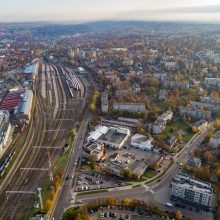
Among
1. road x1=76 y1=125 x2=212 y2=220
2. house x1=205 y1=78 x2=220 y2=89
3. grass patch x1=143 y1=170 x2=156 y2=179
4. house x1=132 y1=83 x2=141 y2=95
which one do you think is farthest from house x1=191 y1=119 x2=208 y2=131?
house x1=205 y1=78 x2=220 y2=89

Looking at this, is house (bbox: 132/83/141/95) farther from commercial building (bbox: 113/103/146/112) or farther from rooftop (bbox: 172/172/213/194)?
rooftop (bbox: 172/172/213/194)

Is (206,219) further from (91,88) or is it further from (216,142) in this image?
(91,88)

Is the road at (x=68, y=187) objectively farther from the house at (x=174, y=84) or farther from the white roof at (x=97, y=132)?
the house at (x=174, y=84)

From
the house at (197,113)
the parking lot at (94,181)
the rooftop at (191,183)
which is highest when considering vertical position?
the house at (197,113)

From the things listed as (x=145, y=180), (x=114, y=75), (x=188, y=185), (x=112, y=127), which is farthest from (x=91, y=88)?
(x=188, y=185)

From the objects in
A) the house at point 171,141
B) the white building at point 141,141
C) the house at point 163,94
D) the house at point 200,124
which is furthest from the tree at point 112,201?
the house at point 163,94

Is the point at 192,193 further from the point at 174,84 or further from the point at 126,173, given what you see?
the point at 174,84
